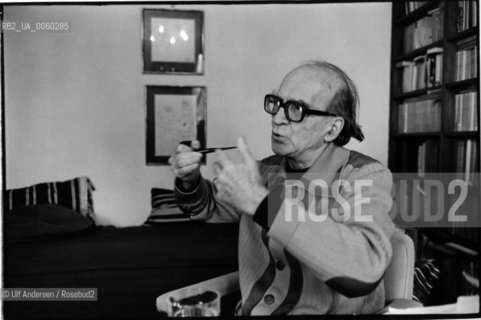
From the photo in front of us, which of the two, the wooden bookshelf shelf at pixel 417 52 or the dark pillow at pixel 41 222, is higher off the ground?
the wooden bookshelf shelf at pixel 417 52

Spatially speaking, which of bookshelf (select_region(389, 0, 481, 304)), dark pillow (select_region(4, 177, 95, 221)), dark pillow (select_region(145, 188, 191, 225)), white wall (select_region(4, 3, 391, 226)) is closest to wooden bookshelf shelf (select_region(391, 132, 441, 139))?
bookshelf (select_region(389, 0, 481, 304))

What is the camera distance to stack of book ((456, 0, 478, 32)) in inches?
55.0

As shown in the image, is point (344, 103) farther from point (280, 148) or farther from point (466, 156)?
point (466, 156)

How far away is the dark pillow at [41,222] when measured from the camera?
1.30 meters

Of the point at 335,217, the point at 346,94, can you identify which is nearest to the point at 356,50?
the point at 346,94

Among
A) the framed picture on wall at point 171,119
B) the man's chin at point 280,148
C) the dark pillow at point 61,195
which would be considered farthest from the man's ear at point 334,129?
the dark pillow at point 61,195

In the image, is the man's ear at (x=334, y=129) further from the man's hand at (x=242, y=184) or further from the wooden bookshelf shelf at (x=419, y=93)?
the wooden bookshelf shelf at (x=419, y=93)

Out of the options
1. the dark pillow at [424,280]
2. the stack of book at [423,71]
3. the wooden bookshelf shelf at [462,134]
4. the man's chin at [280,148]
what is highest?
the stack of book at [423,71]

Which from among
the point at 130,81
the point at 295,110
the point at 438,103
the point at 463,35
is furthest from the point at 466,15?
the point at 130,81

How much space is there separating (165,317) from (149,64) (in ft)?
2.85

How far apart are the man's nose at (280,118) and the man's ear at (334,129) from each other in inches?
5.2

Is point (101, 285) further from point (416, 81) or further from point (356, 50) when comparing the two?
point (416, 81)

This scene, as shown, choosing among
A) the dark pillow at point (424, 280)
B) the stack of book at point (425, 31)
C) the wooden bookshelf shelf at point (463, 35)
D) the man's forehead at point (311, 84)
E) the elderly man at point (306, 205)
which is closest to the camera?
the elderly man at point (306, 205)

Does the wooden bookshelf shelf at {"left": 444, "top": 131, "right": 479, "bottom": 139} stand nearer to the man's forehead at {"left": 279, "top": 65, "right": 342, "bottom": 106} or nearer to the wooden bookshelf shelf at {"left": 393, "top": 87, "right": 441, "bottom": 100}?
the wooden bookshelf shelf at {"left": 393, "top": 87, "right": 441, "bottom": 100}
